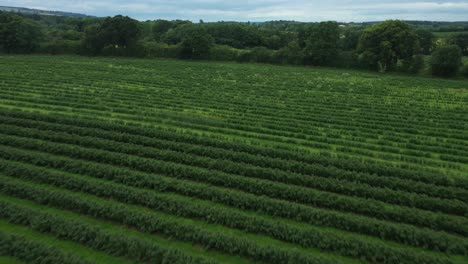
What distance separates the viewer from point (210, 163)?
13.6 m

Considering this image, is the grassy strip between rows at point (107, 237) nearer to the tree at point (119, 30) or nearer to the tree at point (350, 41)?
the tree at point (119, 30)

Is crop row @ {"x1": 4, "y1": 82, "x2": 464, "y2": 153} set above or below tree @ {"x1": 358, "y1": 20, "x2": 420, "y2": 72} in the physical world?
below

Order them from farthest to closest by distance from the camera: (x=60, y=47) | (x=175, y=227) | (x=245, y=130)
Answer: (x=60, y=47) < (x=245, y=130) < (x=175, y=227)

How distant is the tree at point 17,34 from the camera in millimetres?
54062

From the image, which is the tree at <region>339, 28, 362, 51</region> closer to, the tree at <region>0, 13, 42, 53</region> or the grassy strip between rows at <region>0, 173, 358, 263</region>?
the tree at <region>0, 13, 42, 53</region>

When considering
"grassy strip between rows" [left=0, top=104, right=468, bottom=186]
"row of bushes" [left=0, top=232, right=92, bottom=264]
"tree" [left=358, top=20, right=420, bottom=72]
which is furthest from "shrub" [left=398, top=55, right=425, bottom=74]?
"row of bushes" [left=0, top=232, right=92, bottom=264]

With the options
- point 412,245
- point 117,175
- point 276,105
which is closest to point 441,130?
point 276,105

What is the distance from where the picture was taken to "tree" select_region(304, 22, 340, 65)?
177ft

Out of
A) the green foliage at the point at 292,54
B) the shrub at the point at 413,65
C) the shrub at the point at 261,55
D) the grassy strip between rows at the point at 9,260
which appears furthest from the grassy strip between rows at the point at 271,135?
the shrub at the point at 261,55

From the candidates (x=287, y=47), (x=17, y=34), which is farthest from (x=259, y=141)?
(x=17, y=34)

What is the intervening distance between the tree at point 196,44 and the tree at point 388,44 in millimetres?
27751

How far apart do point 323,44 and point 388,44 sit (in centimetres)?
1026

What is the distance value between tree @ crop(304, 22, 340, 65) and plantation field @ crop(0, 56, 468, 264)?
31.4m

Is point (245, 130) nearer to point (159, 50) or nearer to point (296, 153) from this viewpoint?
point (296, 153)
